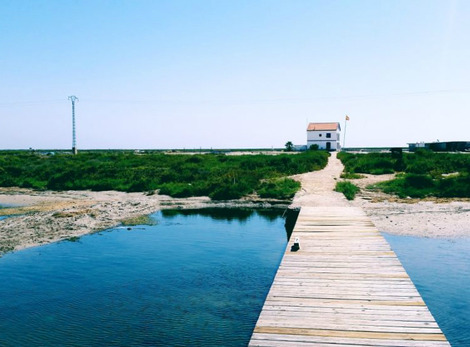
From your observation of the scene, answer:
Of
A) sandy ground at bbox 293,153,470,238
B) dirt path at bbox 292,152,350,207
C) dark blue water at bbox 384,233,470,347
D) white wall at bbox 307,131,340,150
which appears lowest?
dark blue water at bbox 384,233,470,347

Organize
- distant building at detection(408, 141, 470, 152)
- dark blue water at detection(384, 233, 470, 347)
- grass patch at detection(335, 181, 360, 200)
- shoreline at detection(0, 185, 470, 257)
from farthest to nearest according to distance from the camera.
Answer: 1. distant building at detection(408, 141, 470, 152)
2. grass patch at detection(335, 181, 360, 200)
3. shoreline at detection(0, 185, 470, 257)
4. dark blue water at detection(384, 233, 470, 347)

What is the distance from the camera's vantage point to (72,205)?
79.7 feet

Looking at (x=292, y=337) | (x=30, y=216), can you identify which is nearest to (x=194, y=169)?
(x=30, y=216)

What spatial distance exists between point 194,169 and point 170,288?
85.4 ft

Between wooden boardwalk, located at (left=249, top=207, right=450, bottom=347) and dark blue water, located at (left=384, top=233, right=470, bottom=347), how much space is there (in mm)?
1750

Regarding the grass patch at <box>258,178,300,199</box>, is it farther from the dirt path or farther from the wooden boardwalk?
the wooden boardwalk

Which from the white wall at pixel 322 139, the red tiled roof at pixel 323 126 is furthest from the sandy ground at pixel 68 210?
the red tiled roof at pixel 323 126

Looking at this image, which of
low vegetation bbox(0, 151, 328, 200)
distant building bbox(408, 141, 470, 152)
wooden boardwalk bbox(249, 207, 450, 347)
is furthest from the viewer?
distant building bbox(408, 141, 470, 152)

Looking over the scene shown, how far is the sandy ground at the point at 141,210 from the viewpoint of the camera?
659 inches

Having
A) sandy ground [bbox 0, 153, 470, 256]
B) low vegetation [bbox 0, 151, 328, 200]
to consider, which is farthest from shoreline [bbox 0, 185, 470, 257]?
low vegetation [bbox 0, 151, 328, 200]

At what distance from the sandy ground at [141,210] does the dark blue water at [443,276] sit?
161 cm

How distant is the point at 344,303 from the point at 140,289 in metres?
6.34

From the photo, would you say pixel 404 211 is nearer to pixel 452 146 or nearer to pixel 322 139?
pixel 452 146

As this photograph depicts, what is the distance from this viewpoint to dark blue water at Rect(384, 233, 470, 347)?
8.59 meters
